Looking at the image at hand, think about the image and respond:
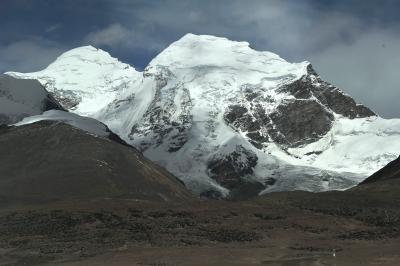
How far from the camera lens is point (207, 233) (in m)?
102

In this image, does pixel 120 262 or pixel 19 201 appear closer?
pixel 120 262

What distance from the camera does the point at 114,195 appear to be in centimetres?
19512

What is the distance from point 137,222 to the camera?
106 meters

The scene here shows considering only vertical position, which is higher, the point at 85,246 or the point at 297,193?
the point at 297,193

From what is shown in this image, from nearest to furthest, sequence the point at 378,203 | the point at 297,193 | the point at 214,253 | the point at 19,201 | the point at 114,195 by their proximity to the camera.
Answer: the point at 214,253
the point at 378,203
the point at 297,193
the point at 19,201
the point at 114,195

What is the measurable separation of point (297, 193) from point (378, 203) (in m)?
17.1

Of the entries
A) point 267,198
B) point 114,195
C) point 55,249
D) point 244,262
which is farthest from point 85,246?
point 114,195

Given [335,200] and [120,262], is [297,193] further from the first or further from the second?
[120,262]

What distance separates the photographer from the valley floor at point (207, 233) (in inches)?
3255

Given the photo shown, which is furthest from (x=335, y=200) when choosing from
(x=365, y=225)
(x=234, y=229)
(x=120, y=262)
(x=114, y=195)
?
(x=114, y=195)

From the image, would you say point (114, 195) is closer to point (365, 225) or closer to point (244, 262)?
point (365, 225)

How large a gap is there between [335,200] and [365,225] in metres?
22.7

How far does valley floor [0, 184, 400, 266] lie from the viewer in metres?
82.7

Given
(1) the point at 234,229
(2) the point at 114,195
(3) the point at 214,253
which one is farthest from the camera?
(2) the point at 114,195
